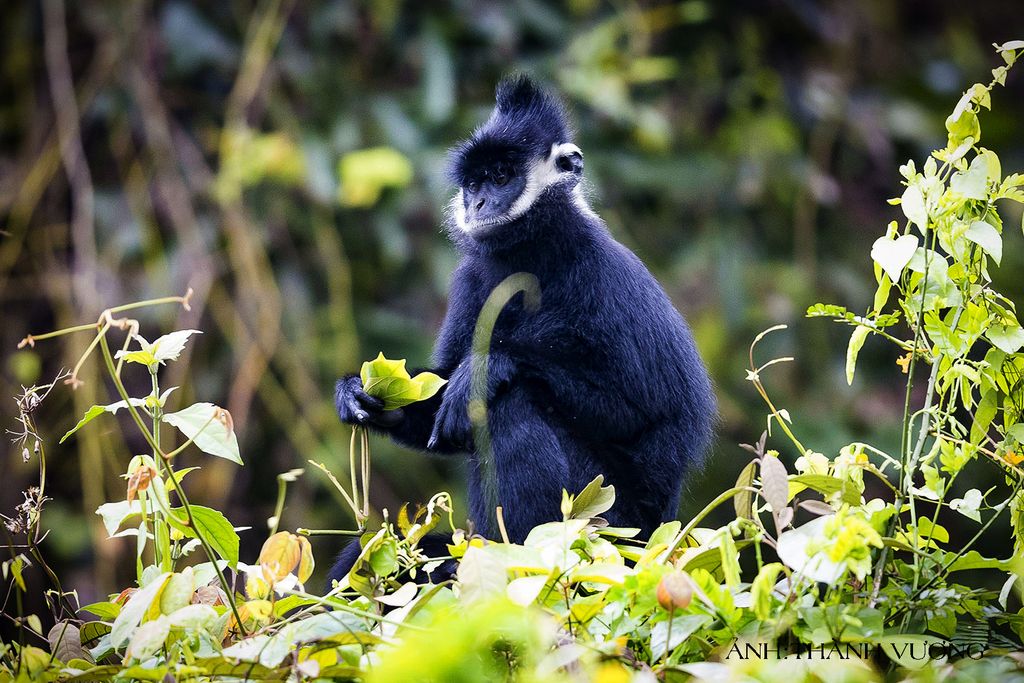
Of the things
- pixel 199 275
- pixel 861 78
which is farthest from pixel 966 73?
pixel 199 275

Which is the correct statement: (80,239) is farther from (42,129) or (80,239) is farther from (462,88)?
Answer: (462,88)

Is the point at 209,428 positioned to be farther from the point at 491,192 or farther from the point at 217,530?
the point at 491,192

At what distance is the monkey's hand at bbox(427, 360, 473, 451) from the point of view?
2.89 meters

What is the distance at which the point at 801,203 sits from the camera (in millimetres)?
6520

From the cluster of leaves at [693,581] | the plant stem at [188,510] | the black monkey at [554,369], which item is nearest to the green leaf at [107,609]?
the cluster of leaves at [693,581]

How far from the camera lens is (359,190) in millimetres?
5777

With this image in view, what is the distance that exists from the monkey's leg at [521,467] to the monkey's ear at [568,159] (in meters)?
0.93

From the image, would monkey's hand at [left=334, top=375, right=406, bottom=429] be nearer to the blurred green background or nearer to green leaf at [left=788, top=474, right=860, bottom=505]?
green leaf at [left=788, top=474, right=860, bottom=505]

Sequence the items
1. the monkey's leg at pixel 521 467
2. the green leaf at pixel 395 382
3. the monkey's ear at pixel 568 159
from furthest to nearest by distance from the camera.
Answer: the monkey's ear at pixel 568 159 < the monkey's leg at pixel 521 467 < the green leaf at pixel 395 382

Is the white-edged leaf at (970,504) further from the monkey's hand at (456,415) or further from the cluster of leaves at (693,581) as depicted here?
the monkey's hand at (456,415)

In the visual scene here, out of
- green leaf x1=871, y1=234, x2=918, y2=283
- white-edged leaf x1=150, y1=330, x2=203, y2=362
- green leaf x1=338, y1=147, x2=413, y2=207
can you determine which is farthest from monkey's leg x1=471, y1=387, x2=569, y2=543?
green leaf x1=338, y1=147, x2=413, y2=207

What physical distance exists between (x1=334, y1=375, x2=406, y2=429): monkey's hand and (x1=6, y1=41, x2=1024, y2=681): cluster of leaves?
3.11ft

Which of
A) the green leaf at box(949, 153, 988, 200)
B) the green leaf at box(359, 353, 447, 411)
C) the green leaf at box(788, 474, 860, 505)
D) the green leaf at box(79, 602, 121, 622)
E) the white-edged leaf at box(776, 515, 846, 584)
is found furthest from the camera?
the green leaf at box(359, 353, 447, 411)

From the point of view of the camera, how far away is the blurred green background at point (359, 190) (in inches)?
222
